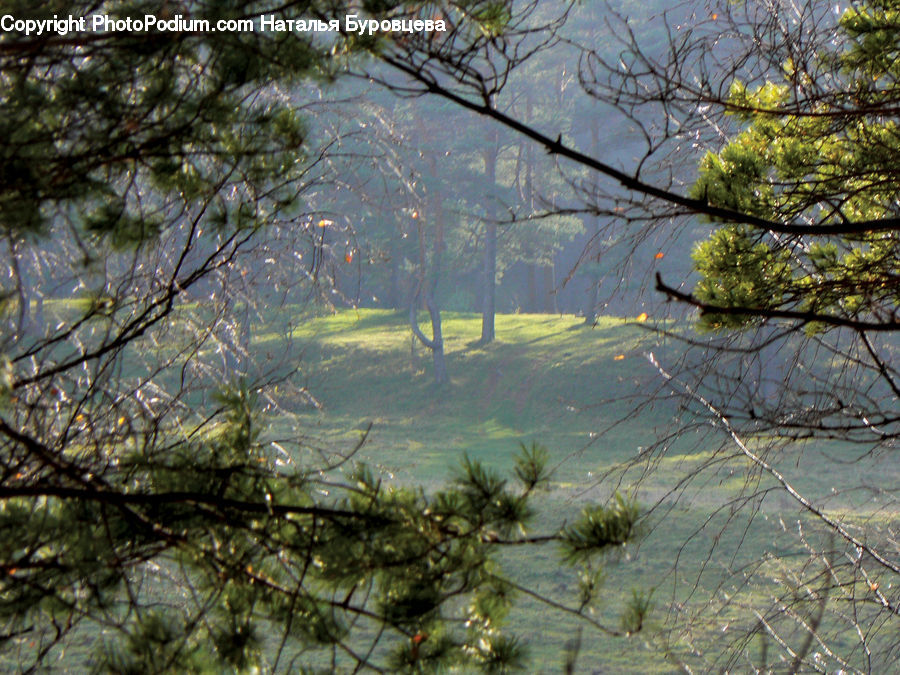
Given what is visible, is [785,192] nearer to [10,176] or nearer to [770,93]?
[770,93]

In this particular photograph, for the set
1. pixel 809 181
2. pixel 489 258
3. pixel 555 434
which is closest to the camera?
pixel 809 181

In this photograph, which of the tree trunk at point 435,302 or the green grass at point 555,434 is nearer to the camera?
the green grass at point 555,434

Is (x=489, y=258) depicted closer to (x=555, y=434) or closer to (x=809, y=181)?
(x=555, y=434)

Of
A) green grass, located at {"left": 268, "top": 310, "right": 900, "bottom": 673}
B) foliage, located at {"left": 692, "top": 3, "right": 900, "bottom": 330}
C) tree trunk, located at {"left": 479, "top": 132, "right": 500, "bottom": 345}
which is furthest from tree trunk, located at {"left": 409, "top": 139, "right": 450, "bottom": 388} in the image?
foliage, located at {"left": 692, "top": 3, "right": 900, "bottom": 330}

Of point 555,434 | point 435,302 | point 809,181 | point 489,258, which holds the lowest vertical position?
point 555,434

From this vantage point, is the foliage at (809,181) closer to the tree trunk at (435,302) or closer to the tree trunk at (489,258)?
the tree trunk at (435,302)

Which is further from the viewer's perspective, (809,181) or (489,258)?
(489,258)

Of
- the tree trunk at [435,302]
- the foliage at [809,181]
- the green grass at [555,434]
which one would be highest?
A: the foliage at [809,181]

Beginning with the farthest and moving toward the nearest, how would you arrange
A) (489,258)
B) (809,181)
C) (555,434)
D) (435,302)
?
(489,258) < (435,302) < (555,434) < (809,181)

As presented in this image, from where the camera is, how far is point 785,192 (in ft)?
10.4

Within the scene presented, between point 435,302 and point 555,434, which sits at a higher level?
point 435,302

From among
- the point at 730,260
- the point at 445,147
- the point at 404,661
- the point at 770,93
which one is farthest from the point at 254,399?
the point at 445,147

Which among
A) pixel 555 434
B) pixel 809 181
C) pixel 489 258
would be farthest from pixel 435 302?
pixel 809 181

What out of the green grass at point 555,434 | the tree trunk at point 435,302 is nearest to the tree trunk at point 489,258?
the green grass at point 555,434
